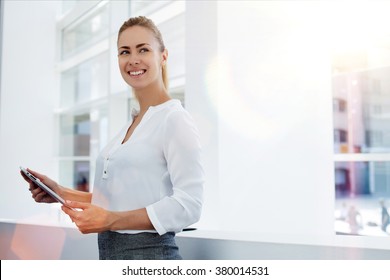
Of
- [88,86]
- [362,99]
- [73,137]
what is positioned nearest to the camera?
[362,99]

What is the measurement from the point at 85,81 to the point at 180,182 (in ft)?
15.7

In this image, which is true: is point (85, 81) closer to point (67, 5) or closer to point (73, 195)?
point (67, 5)

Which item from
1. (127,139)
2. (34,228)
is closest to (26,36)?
(34,228)

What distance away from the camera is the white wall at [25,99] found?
4.09 meters

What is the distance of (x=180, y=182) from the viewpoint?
3.64 feet

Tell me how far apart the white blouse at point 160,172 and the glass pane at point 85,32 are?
407cm

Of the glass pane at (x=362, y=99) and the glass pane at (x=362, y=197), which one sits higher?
the glass pane at (x=362, y=99)

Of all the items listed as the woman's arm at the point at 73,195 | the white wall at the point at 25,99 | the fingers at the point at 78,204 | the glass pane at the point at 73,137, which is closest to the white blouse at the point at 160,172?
the fingers at the point at 78,204

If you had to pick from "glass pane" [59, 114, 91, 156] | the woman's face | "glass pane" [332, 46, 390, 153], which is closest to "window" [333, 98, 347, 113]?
"glass pane" [332, 46, 390, 153]

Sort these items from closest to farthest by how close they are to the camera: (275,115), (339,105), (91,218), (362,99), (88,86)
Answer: (91,218)
(275,115)
(362,99)
(339,105)
(88,86)

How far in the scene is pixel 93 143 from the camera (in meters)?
5.35

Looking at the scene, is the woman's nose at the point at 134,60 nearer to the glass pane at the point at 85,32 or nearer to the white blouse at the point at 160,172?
the white blouse at the point at 160,172

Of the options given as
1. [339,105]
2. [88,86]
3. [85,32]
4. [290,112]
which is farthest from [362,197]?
[85,32]
